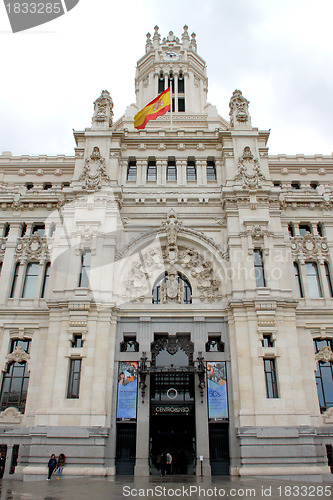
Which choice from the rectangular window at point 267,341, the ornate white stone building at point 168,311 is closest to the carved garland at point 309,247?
the ornate white stone building at point 168,311

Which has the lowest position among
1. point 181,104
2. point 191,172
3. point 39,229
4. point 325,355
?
point 325,355

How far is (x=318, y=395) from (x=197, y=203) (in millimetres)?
18058

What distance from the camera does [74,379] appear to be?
1071 inches

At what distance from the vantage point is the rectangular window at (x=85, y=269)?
30.2 meters

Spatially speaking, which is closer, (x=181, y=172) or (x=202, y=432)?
(x=202, y=432)

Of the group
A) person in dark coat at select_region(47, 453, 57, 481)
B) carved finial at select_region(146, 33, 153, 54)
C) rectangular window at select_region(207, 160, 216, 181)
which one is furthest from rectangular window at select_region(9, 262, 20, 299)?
carved finial at select_region(146, 33, 153, 54)

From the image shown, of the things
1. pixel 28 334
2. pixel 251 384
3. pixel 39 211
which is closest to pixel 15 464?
pixel 28 334

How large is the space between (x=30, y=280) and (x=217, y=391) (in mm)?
17968

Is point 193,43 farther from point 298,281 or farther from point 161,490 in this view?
point 161,490

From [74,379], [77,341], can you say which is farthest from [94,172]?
[74,379]

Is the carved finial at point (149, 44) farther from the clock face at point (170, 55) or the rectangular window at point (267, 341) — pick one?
the rectangular window at point (267, 341)

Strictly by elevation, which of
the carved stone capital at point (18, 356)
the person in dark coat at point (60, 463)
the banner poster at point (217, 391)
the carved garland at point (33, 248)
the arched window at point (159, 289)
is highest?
the carved garland at point (33, 248)

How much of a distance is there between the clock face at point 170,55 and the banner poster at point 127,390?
53.5m

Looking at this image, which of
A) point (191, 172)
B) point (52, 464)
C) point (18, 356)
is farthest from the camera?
point (191, 172)
